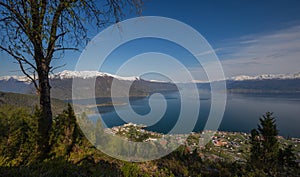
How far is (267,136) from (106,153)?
86.0ft

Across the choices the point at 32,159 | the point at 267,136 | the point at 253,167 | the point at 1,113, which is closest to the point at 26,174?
the point at 32,159

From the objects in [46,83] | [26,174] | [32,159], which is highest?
[46,83]

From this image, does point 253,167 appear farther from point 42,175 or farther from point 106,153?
point 42,175

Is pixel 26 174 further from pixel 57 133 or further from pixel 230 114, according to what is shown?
pixel 230 114

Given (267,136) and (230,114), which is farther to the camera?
(230,114)

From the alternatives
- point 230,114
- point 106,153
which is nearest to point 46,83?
point 106,153

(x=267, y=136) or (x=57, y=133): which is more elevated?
(x=57, y=133)

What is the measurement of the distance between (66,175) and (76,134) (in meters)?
2.56

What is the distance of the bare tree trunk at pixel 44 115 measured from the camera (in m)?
4.39

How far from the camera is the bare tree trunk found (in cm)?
439

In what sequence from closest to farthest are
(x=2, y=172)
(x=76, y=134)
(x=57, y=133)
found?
(x=2, y=172)
(x=57, y=133)
(x=76, y=134)

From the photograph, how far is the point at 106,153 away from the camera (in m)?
5.52

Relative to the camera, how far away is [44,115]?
453cm

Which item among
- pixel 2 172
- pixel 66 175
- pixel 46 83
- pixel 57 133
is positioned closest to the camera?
pixel 2 172
